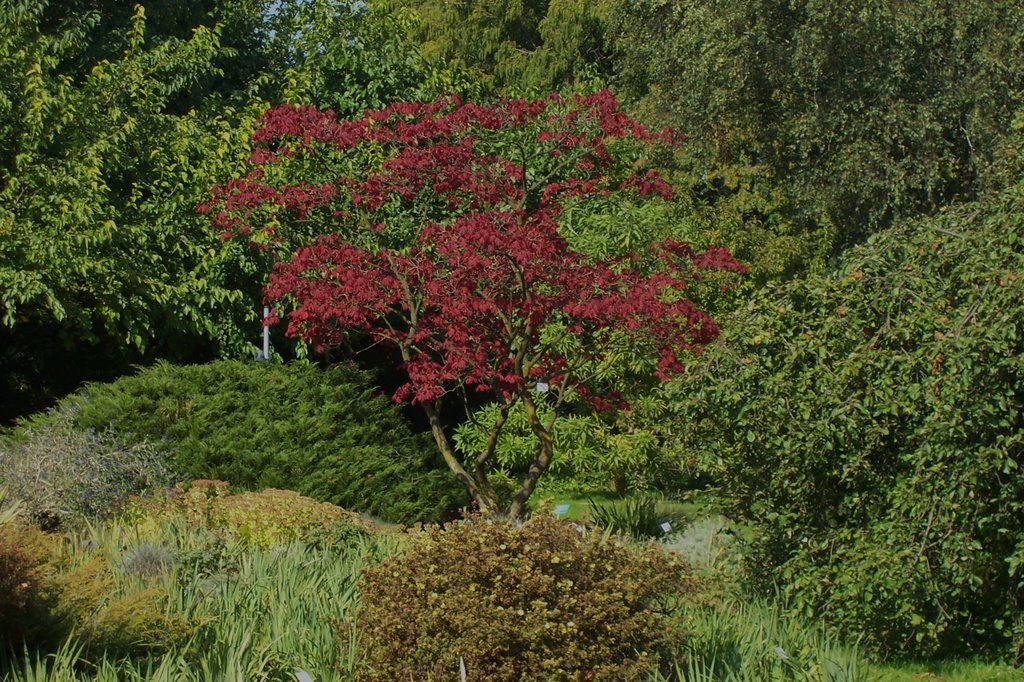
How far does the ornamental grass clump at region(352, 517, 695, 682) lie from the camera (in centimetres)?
491

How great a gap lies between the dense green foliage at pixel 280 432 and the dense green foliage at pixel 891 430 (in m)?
3.75

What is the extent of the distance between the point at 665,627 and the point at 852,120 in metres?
11.6

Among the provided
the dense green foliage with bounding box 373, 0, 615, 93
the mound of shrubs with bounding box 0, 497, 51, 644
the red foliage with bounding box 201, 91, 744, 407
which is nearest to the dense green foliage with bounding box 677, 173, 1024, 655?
the red foliage with bounding box 201, 91, 744, 407

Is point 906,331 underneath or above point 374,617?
above

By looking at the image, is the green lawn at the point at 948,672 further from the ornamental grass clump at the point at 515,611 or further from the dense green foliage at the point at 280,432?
the dense green foliage at the point at 280,432

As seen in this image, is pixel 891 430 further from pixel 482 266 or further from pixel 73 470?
pixel 73 470

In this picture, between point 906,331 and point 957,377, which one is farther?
point 906,331

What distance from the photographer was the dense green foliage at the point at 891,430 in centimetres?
645

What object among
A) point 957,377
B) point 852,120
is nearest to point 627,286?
point 957,377

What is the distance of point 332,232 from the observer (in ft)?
39.3

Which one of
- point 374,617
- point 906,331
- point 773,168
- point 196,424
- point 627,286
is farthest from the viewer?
point 773,168

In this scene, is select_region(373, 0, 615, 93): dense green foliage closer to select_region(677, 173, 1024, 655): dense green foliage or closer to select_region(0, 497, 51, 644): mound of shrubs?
select_region(677, 173, 1024, 655): dense green foliage

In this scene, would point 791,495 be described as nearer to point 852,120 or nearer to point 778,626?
point 778,626

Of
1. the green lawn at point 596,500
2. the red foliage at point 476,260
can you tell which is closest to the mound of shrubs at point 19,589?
the red foliage at point 476,260
